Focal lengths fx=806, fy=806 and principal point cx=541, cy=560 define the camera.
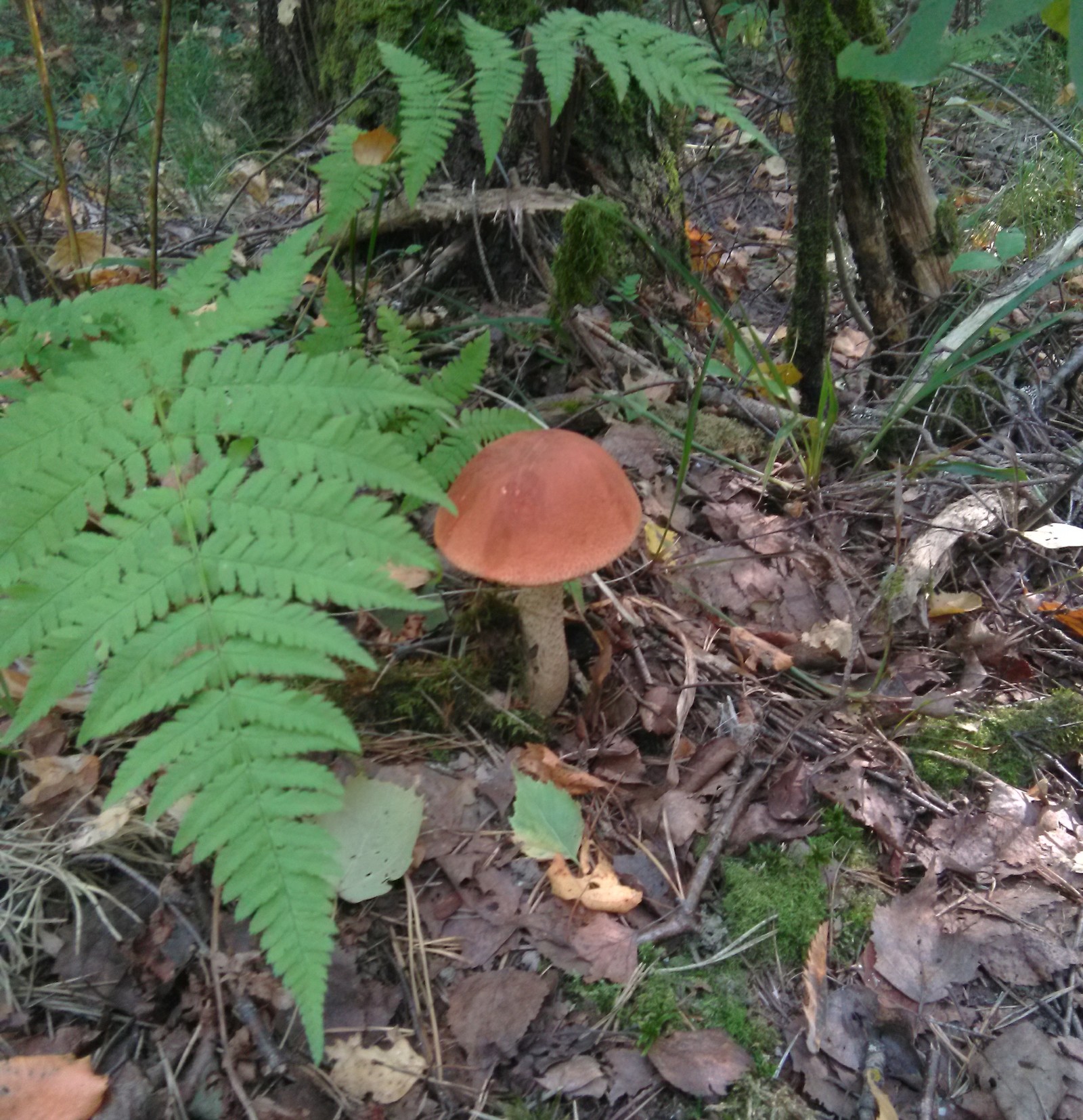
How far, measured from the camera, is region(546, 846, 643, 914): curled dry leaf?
2061 mm

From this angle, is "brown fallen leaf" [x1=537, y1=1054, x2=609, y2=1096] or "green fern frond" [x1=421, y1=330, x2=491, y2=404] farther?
"green fern frond" [x1=421, y1=330, x2=491, y2=404]

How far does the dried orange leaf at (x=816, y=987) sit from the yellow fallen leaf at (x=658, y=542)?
52.8 inches

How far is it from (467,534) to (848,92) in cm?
246

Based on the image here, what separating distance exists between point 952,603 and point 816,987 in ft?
4.70

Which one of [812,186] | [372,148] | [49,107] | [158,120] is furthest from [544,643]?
[49,107]

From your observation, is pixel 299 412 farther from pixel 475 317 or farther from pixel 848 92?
pixel 848 92

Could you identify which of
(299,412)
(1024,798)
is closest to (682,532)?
(1024,798)

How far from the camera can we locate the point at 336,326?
243cm

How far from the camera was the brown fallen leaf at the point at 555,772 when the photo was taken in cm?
234

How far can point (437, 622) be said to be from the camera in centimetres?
265

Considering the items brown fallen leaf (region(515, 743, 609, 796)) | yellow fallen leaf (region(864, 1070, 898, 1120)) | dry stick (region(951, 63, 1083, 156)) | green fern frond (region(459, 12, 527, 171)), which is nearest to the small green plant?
dry stick (region(951, 63, 1083, 156))

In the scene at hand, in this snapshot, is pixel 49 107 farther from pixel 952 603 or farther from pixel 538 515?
pixel 952 603

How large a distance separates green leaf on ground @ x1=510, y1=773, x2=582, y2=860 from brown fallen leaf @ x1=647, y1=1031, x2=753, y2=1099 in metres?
0.48

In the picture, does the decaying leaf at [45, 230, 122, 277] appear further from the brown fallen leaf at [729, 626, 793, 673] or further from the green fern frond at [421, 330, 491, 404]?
the brown fallen leaf at [729, 626, 793, 673]
